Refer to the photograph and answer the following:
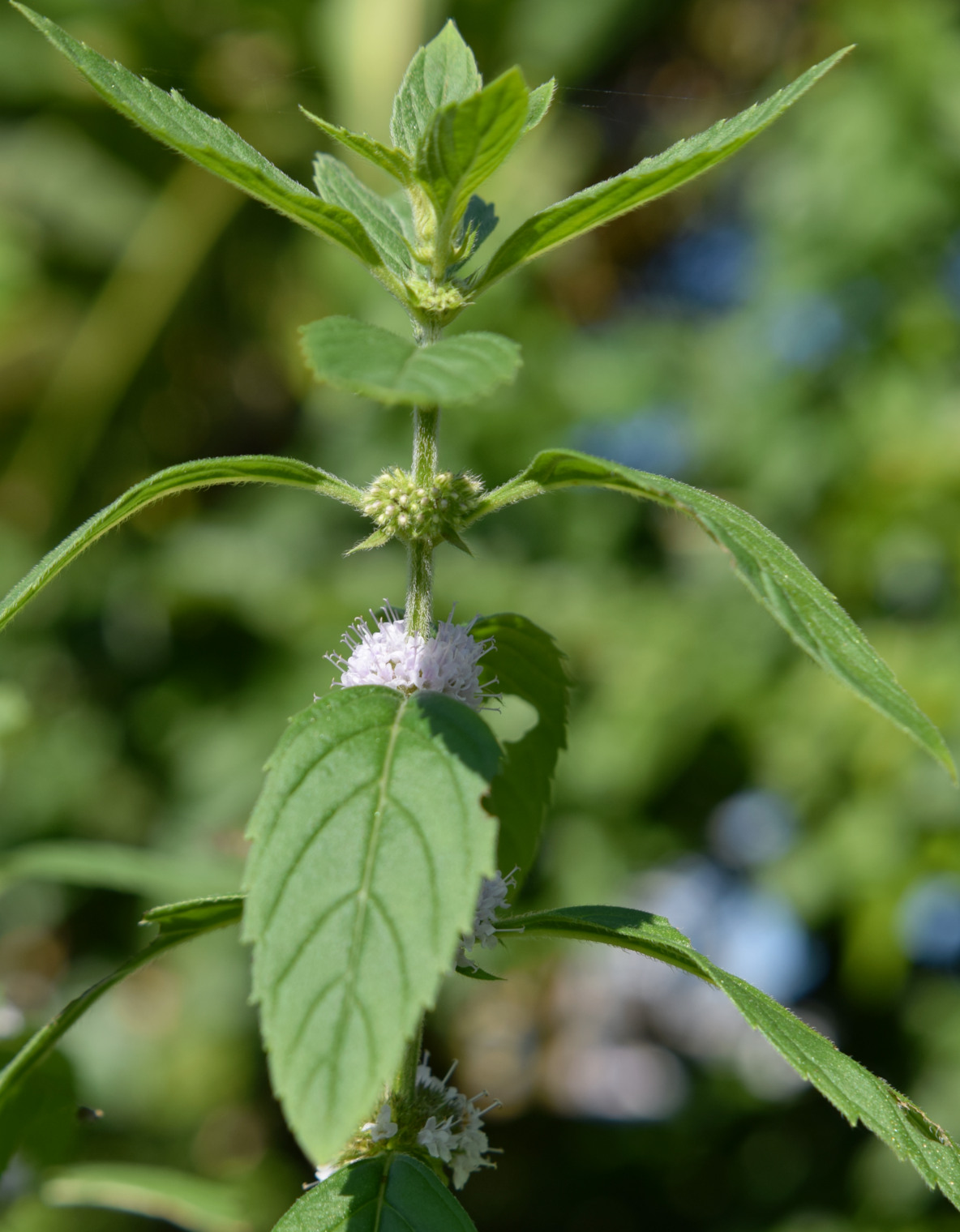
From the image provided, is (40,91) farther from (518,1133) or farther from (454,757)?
(454,757)

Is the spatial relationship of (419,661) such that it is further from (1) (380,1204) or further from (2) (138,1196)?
(2) (138,1196)

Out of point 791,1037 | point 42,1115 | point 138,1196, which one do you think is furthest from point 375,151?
point 138,1196

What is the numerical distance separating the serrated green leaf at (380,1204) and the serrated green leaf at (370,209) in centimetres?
55

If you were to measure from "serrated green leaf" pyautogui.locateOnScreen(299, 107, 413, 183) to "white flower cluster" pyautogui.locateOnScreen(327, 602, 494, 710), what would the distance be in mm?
283

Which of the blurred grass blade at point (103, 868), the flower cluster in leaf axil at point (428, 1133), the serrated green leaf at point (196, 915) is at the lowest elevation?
the flower cluster in leaf axil at point (428, 1133)

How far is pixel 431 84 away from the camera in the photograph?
752mm

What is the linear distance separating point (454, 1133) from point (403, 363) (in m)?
0.52

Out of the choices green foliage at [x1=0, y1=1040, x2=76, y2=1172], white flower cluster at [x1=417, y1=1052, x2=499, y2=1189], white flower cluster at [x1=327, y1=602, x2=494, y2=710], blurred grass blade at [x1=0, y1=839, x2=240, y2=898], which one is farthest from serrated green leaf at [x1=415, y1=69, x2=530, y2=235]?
Answer: blurred grass blade at [x1=0, y1=839, x2=240, y2=898]

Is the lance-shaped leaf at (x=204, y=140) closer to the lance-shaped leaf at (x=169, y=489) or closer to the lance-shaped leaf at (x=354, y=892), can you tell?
the lance-shaped leaf at (x=169, y=489)

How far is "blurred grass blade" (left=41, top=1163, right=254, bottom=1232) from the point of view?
44.8 inches

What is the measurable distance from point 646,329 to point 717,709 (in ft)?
4.62

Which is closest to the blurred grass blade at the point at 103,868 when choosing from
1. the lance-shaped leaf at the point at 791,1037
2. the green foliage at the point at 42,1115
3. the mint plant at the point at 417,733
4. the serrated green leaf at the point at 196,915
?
the green foliage at the point at 42,1115

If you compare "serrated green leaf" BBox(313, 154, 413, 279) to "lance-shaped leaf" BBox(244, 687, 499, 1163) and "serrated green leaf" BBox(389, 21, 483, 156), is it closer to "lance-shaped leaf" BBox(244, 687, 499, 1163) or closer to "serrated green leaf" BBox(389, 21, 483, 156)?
"serrated green leaf" BBox(389, 21, 483, 156)

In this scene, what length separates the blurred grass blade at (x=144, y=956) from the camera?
2.13ft
